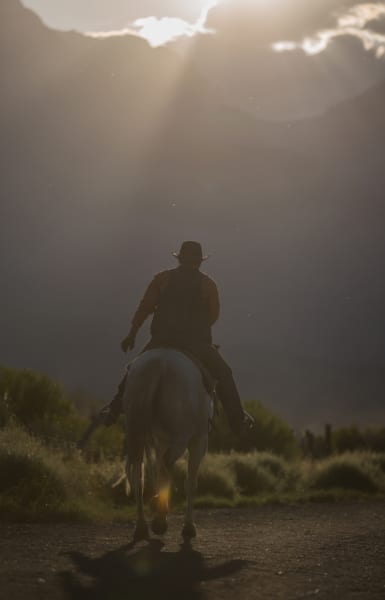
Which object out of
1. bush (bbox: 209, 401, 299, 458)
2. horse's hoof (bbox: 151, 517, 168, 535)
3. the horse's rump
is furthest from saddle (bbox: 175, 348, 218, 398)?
bush (bbox: 209, 401, 299, 458)

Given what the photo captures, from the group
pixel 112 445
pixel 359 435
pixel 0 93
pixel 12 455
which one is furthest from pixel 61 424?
pixel 0 93

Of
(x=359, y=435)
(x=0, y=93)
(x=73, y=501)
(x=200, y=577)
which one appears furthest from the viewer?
(x=0, y=93)

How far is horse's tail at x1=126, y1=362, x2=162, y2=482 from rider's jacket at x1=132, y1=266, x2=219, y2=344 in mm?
722

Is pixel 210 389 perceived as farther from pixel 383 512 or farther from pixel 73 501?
pixel 383 512

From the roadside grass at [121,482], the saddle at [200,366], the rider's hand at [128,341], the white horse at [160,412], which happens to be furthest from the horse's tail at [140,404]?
the roadside grass at [121,482]

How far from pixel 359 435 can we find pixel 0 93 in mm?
150447

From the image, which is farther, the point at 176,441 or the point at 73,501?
the point at 73,501

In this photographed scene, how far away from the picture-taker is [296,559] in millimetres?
9617

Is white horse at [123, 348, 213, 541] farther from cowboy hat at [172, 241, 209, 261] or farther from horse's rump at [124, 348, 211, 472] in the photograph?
cowboy hat at [172, 241, 209, 261]

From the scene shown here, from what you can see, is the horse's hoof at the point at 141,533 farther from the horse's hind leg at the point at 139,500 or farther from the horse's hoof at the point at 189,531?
the horse's hoof at the point at 189,531

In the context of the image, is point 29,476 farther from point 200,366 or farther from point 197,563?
point 197,563

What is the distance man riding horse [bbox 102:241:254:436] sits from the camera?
11086mm

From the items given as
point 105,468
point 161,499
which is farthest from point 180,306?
point 105,468

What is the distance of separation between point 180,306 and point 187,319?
170mm
